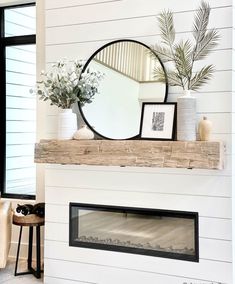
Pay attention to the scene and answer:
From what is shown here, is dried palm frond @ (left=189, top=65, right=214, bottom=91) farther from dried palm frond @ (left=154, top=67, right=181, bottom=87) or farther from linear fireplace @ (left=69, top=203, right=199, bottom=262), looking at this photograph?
linear fireplace @ (left=69, top=203, right=199, bottom=262)

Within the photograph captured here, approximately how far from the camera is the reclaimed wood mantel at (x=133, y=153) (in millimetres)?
2957

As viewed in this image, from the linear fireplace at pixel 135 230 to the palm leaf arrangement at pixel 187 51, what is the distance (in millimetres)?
1030

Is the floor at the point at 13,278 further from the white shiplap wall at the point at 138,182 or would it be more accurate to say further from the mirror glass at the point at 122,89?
the mirror glass at the point at 122,89

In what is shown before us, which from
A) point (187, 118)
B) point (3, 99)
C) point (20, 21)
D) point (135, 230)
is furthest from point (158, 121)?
point (20, 21)

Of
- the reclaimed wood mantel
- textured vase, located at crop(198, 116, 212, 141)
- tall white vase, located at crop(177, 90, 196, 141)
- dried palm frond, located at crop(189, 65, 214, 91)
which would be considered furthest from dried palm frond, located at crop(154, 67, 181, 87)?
the reclaimed wood mantel

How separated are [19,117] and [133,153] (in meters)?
2.08

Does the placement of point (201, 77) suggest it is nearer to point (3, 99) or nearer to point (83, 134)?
point (83, 134)

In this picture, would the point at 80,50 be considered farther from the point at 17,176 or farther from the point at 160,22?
the point at 17,176

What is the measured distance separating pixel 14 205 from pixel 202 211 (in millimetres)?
2243

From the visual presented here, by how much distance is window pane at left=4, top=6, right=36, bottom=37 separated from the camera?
15.4 ft

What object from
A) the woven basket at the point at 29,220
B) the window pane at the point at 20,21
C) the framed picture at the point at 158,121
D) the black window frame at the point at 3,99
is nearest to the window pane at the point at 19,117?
the black window frame at the point at 3,99

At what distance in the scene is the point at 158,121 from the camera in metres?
3.26

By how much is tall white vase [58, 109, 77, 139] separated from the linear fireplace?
62 centimetres

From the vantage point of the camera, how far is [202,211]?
3201 mm
